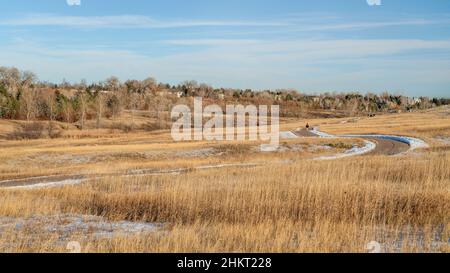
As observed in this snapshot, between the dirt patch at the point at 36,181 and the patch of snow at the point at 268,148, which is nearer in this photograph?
the dirt patch at the point at 36,181

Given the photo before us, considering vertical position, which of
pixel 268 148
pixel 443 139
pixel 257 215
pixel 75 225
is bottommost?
pixel 268 148

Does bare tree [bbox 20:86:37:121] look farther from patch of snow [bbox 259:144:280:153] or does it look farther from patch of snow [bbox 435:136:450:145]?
patch of snow [bbox 435:136:450:145]

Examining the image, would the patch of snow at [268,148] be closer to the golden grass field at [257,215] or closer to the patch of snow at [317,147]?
the patch of snow at [317,147]

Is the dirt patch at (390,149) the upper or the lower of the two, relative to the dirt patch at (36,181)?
lower

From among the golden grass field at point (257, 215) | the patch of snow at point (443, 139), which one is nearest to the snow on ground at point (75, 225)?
the golden grass field at point (257, 215)

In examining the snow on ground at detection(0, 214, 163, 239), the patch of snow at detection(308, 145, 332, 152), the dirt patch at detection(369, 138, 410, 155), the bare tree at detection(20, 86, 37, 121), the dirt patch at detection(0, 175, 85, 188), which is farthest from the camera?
the bare tree at detection(20, 86, 37, 121)

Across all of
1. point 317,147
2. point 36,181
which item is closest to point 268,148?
point 317,147

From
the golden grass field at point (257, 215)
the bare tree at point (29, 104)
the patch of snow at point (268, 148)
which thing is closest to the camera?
the golden grass field at point (257, 215)

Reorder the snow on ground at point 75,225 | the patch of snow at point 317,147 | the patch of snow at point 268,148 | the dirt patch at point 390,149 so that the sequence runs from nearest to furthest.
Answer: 1. the snow on ground at point 75,225
2. the dirt patch at point 390,149
3. the patch of snow at point 268,148
4. the patch of snow at point 317,147

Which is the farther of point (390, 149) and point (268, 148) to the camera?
point (268, 148)

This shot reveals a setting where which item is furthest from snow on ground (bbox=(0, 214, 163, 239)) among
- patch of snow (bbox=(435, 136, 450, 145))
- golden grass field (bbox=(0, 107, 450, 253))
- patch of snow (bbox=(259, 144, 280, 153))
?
patch of snow (bbox=(435, 136, 450, 145))

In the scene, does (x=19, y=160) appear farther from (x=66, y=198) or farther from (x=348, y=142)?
(x=348, y=142)

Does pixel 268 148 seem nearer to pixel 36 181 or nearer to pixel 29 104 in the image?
pixel 36 181
